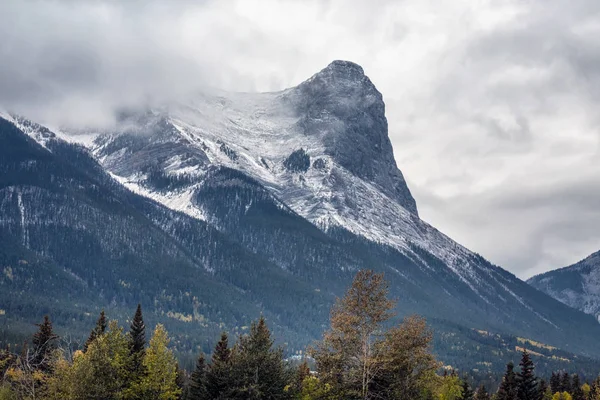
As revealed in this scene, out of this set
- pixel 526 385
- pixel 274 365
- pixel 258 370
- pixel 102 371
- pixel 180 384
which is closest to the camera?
pixel 258 370

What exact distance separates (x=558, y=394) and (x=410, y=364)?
100 metres

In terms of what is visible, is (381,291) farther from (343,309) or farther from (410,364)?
(410,364)

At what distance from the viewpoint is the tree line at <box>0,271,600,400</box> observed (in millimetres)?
58438

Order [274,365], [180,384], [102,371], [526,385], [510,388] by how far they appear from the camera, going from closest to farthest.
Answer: [274,365]
[102,371]
[526,385]
[510,388]
[180,384]

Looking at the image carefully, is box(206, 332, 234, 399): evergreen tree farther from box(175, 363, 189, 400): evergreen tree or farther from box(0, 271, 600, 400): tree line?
box(175, 363, 189, 400): evergreen tree

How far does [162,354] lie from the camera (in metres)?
85.8

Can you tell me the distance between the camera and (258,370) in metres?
70.0

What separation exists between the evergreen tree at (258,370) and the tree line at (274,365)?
0.29 feet

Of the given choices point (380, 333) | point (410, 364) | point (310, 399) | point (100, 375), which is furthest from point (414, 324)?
point (100, 375)

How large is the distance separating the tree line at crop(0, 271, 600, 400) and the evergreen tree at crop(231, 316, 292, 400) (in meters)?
0.09

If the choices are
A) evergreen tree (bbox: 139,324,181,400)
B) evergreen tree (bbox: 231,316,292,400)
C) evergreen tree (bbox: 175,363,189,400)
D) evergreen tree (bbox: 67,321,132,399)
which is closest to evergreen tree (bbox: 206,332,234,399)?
evergreen tree (bbox: 231,316,292,400)

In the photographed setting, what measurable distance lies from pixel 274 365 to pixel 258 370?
159 centimetres

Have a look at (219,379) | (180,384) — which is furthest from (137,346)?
(180,384)

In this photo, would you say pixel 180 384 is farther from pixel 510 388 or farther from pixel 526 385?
pixel 526 385
